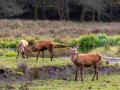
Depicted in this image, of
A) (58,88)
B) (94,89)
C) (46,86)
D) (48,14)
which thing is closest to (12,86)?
(46,86)

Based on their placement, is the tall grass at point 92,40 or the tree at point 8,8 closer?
the tall grass at point 92,40

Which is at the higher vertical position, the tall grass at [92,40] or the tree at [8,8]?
the tree at [8,8]

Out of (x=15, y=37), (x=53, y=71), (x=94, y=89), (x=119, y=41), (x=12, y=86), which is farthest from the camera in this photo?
(x=15, y=37)

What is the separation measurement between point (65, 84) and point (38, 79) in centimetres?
151

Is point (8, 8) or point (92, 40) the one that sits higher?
point (8, 8)

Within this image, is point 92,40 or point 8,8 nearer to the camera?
point 92,40

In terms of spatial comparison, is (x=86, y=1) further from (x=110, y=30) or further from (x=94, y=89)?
(x=94, y=89)

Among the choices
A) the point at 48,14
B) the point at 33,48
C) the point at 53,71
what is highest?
the point at 48,14

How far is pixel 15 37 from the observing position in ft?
74.1

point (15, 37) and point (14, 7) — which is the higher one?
point (14, 7)

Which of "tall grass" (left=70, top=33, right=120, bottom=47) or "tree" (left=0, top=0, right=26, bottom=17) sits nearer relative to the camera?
"tall grass" (left=70, top=33, right=120, bottom=47)

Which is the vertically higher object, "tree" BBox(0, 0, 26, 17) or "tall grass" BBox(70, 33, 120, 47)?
"tree" BBox(0, 0, 26, 17)

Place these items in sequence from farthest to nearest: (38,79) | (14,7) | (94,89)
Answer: (14,7), (38,79), (94,89)

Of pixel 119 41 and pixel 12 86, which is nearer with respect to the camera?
pixel 12 86
